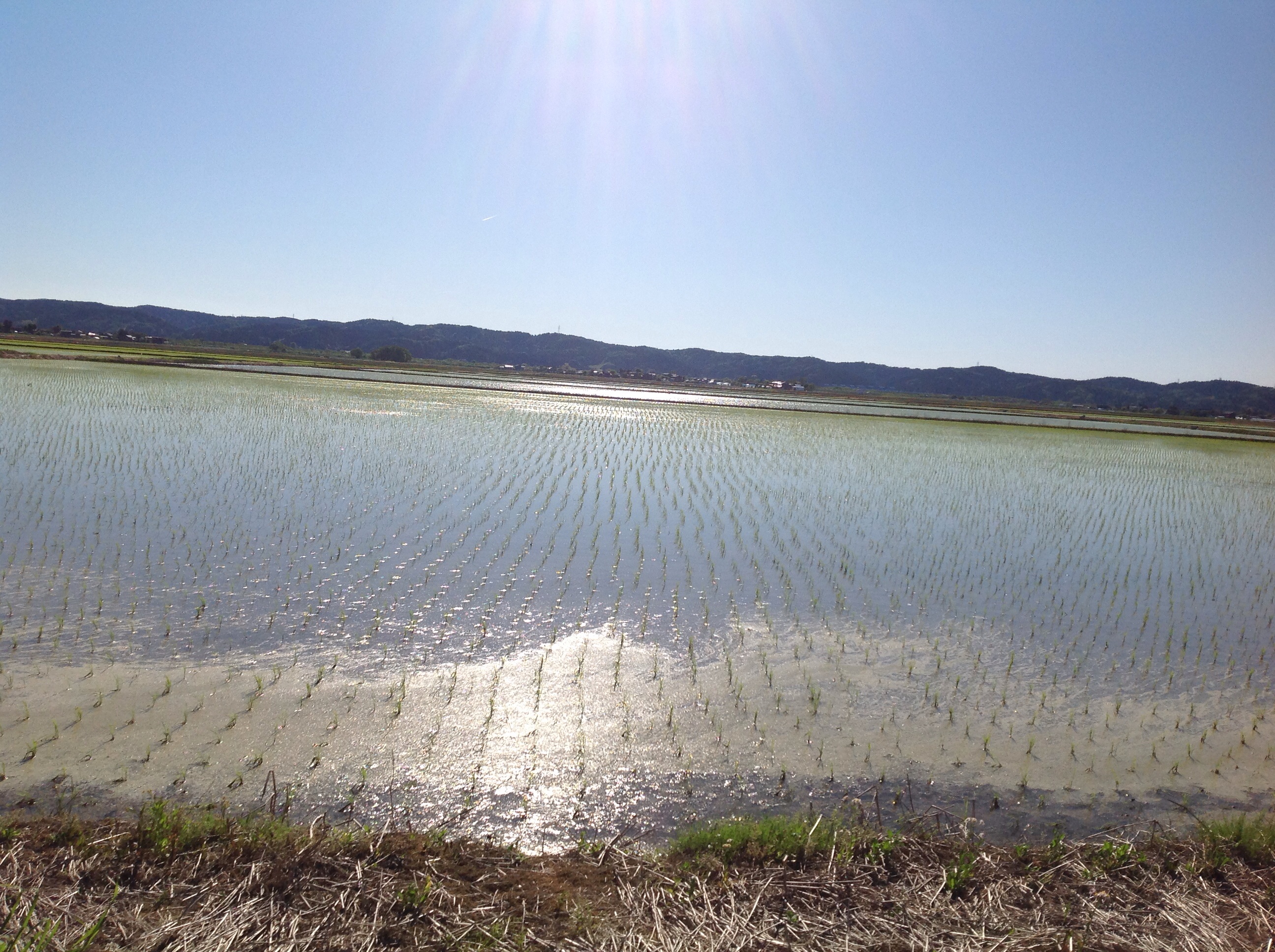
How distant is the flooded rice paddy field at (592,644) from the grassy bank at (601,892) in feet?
1.44

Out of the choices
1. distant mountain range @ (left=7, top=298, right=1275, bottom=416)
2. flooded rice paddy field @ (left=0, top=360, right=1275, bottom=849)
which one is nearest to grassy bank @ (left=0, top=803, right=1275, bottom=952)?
flooded rice paddy field @ (left=0, top=360, right=1275, bottom=849)

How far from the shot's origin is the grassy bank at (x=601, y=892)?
2.70 meters

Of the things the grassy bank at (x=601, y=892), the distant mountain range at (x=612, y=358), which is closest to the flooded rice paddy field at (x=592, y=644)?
the grassy bank at (x=601, y=892)

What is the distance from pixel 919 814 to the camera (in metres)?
3.98

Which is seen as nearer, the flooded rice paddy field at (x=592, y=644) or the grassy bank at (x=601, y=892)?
the grassy bank at (x=601, y=892)

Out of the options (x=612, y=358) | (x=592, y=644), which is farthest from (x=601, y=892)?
(x=612, y=358)

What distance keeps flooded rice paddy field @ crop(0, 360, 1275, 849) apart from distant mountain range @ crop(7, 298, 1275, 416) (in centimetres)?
14075

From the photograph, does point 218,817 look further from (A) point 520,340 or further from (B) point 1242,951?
(A) point 520,340

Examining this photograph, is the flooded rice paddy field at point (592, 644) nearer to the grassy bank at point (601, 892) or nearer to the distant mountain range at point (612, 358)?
the grassy bank at point (601, 892)

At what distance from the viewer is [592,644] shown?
6090 mm

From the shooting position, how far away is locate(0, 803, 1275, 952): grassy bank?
106 inches

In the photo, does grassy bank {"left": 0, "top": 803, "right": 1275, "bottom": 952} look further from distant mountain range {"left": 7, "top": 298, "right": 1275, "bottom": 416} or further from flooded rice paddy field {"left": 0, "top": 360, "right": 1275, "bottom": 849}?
distant mountain range {"left": 7, "top": 298, "right": 1275, "bottom": 416}

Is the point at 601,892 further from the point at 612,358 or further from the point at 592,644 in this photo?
the point at 612,358

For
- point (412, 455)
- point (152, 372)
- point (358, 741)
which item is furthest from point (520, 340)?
point (358, 741)
